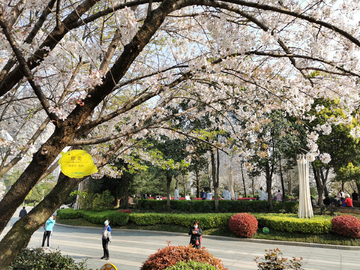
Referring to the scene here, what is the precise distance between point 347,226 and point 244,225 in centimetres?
419

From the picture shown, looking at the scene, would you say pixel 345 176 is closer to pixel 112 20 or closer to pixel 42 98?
pixel 112 20

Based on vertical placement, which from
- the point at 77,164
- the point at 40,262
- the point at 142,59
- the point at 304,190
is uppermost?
the point at 142,59

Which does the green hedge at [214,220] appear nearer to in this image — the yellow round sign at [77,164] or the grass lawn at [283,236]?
the grass lawn at [283,236]

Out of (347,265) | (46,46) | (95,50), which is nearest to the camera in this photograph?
(95,50)

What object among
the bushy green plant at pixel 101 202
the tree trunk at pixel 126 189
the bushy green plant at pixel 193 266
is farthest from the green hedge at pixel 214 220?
the bushy green plant at pixel 193 266

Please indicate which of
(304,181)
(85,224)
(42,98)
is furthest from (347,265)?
(85,224)

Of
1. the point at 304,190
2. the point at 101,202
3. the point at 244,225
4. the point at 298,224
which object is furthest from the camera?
the point at 101,202

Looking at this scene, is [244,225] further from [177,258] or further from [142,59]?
[142,59]

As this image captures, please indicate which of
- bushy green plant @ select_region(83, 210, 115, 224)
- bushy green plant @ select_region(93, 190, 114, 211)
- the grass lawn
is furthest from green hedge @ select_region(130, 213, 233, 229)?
bushy green plant @ select_region(93, 190, 114, 211)

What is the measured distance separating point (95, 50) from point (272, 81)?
3424 millimetres

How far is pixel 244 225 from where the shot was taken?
38.0ft

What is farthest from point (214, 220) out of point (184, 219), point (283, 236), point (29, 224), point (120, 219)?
point (29, 224)

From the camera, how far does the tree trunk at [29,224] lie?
264 centimetres

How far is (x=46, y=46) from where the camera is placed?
Answer: 3266 mm
